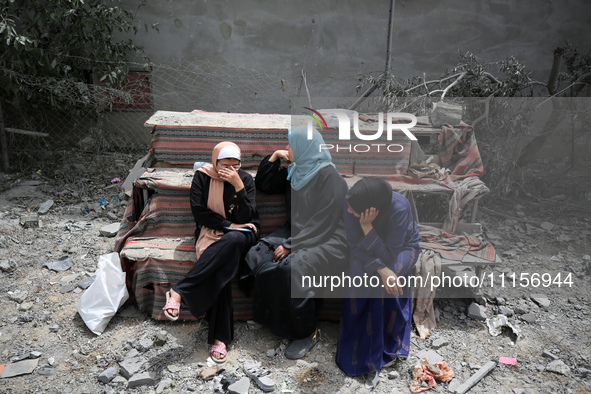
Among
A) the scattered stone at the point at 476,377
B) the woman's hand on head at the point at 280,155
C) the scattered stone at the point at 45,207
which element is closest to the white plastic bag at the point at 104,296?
the woman's hand on head at the point at 280,155

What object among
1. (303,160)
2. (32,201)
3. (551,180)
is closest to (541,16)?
(551,180)

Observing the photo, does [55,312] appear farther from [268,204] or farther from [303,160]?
[303,160]

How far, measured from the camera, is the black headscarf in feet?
9.79

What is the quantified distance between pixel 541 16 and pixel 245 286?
5.98m

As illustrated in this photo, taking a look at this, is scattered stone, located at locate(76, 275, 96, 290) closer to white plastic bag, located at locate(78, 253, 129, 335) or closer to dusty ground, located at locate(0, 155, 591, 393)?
dusty ground, located at locate(0, 155, 591, 393)

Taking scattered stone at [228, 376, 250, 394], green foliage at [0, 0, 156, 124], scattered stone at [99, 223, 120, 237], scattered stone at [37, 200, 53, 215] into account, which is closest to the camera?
scattered stone at [228, 376, 250, 394]

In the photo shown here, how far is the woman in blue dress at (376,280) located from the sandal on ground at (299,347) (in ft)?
0.74

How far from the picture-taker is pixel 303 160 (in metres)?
3.44

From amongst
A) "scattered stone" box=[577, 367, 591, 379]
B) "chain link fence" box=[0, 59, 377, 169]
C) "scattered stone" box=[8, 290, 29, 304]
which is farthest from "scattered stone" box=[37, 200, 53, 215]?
"scattered stone" box=[577, 367, 591, 379]

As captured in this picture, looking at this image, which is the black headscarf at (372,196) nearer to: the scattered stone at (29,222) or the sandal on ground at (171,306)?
the sandal on ground at (171,306)

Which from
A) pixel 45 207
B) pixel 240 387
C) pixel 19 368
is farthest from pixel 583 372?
pixel 45 207

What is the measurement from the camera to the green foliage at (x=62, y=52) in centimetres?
536

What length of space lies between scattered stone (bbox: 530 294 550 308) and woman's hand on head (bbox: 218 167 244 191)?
2.62 m

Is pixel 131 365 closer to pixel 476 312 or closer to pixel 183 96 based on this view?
pixel 476 312
